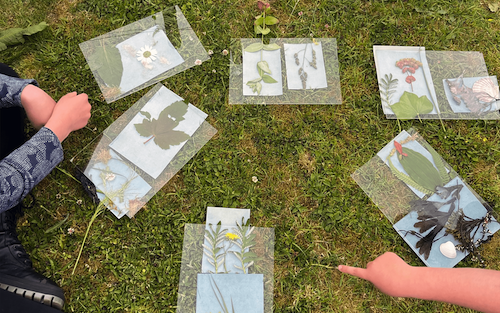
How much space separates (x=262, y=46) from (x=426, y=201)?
1404 millimetres

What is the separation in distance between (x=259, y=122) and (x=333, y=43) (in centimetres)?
75

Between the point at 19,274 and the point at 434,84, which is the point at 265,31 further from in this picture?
the point at 19,274

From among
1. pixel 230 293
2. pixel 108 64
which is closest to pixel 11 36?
pixel 108 64

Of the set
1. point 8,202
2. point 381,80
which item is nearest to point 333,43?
point 381,80

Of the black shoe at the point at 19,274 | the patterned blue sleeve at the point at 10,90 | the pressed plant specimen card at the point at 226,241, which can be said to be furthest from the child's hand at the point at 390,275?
the patterned blue sleeve at the point at 10,90

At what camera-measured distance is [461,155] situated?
6.54 ft

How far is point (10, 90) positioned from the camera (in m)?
1.64

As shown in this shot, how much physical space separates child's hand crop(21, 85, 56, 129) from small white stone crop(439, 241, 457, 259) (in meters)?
2.33

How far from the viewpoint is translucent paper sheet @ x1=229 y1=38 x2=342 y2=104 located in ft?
6.69

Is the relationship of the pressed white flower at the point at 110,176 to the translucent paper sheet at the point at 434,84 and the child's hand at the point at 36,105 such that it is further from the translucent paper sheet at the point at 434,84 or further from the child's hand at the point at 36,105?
the translucent paper sheet at the point at 434,84

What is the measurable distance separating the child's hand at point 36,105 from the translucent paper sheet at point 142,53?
352 mm

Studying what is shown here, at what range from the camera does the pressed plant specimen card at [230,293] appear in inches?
69.4

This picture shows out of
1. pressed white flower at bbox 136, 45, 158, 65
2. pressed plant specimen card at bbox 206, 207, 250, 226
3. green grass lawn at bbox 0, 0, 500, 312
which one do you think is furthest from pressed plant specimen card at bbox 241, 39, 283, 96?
pressed plant specimen card at bbox 206, 207, 250, 226

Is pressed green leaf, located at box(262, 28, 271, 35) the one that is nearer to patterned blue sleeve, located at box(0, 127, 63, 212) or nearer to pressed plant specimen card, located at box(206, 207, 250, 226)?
pressed plant specimen card, located at box(206, 207, 250, 226)
